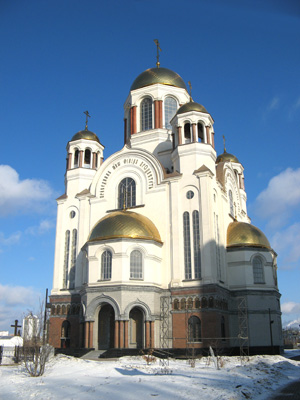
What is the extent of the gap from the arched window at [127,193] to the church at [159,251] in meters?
0.08

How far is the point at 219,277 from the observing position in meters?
27.3

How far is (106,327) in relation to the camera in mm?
26766

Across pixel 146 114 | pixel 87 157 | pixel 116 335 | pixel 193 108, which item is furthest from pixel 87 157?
pixel 116 335

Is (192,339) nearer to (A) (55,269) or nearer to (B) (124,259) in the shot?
(B) (124,259)

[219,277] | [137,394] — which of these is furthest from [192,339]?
[137,394]

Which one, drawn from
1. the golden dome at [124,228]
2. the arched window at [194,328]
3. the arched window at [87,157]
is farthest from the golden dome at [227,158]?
the arched window at [194,328]

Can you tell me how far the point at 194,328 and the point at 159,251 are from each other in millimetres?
5195

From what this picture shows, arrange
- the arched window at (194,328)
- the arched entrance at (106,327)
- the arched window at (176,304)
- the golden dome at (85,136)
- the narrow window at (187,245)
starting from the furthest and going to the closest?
the golden dome at (85,136) → the narrow window at (187,245) → the arched entrance at (106,327) → the arched window at (176,304) → the arched window at (194,328)

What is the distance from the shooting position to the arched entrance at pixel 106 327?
1038 inches

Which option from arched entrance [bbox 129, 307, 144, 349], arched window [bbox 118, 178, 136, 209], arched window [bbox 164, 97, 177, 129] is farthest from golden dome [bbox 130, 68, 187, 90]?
arched entrance [bbox 129, 307, 144, 349]

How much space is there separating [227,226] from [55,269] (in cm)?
1300

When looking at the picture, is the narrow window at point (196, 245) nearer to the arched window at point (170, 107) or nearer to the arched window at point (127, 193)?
the arched window at point (127, 193)

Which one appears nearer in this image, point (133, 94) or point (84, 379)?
point (84, 379)

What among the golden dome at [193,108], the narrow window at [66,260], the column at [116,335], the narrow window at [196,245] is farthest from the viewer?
the narrow window at [66,260]
